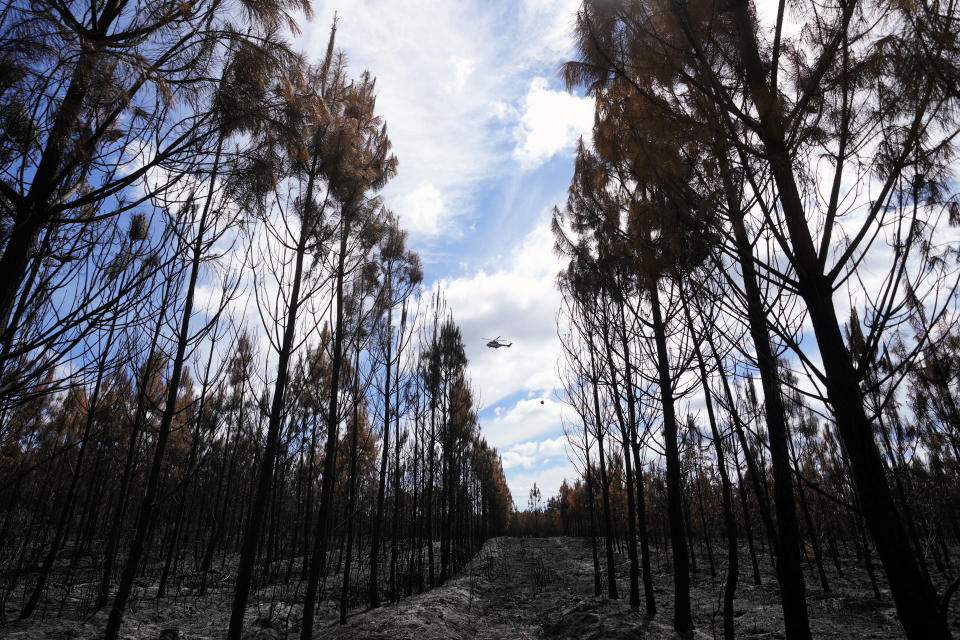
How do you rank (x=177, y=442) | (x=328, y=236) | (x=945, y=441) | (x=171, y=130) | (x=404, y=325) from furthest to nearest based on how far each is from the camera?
(x=177, y=442) < (x=945, y=441) < (x=404, y=325) < (x=328, y=236) < (x=171, y=130)

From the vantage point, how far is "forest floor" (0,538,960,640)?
6.93 meters

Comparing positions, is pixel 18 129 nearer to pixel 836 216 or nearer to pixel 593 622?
pixel 836 216

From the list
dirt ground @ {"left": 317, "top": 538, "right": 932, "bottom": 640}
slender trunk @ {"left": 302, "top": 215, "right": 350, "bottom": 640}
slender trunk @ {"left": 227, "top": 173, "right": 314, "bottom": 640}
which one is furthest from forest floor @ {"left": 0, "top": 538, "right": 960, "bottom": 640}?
slender trunk @ {"left": 227, "top": 173, "right": 314, "bottom": 640}

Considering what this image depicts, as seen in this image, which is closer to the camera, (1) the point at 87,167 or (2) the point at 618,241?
(1) the point at 87,167

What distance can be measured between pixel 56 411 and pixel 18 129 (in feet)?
56.8

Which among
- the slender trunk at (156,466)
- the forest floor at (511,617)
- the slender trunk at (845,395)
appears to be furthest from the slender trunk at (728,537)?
the slender trunk at (156,466)

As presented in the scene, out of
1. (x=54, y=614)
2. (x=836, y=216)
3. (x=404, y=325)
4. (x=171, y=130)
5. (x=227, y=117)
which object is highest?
(x=404, y=325)

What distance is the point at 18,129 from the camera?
225cm

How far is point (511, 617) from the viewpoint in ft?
31.5

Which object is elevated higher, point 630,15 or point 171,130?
point 630,15

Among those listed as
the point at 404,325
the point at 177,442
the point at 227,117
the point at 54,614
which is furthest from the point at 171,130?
the point at 177,442

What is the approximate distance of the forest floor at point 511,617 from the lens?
273 inches

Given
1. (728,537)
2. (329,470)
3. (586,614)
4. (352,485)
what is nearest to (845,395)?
(728,537)

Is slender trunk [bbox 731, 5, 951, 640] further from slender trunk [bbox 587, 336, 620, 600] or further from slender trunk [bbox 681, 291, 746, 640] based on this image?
slender trunk [bbox 587, 336, 620, 600]
